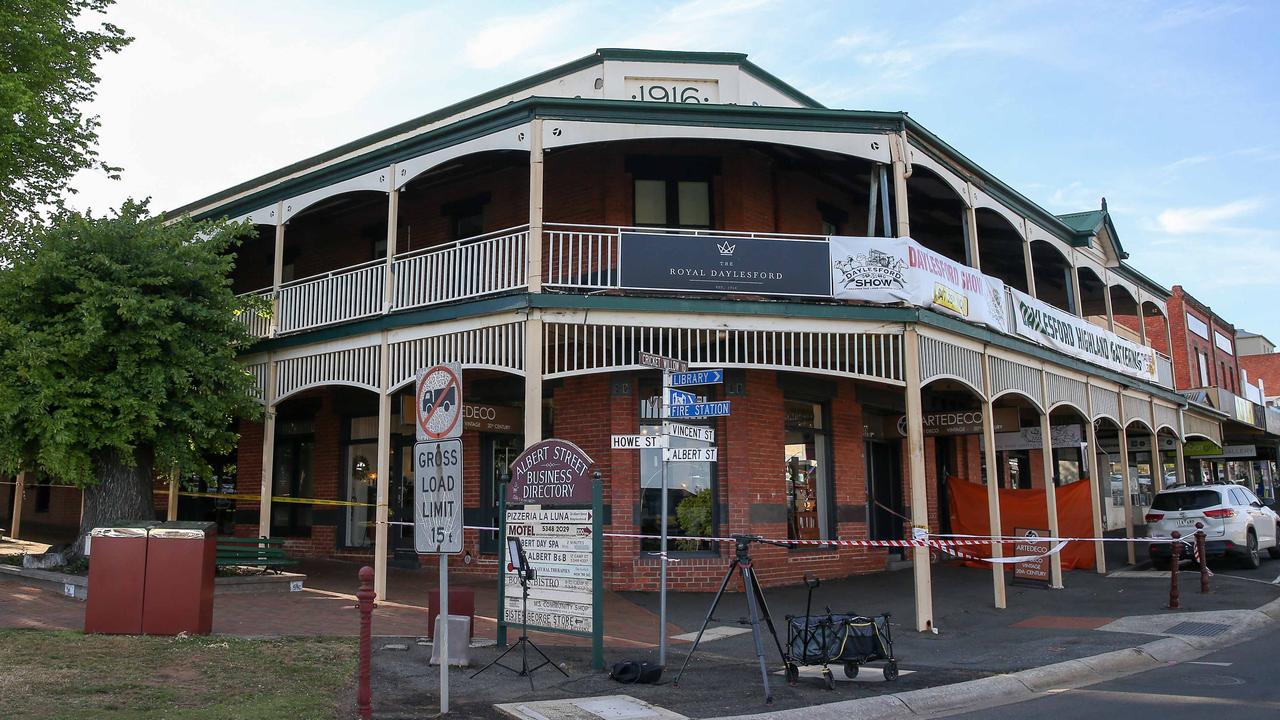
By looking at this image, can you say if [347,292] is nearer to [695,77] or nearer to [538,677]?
[695,77]

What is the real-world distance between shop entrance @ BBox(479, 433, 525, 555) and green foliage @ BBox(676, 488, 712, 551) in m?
3.25

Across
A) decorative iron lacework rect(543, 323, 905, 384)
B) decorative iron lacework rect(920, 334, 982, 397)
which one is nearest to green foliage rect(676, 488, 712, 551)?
decorative iron lacework rect(543, 323, 905, 384)

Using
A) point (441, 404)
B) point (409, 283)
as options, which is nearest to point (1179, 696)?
point (441, 404)

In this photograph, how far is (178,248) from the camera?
14406 mm

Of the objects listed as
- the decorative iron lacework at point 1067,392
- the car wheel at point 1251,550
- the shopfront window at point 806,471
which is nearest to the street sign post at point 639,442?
the shopfront window at point 806,471

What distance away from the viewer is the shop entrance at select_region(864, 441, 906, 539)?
1828cm

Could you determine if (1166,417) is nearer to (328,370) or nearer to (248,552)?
(328,370)

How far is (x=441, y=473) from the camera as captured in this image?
732 centimetres

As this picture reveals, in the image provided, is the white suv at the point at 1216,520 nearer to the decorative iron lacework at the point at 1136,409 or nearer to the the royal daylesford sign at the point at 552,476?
the decorative iron lacework at the point at 1136,409

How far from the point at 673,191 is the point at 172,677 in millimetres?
10455

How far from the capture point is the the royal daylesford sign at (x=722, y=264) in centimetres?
1275

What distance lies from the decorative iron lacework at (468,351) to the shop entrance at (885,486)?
27.5ft

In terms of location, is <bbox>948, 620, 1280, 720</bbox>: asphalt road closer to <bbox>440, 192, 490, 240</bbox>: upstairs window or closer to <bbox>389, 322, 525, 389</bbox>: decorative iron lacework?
<bbox>389, 322, 525, 389</bbox>: decorative iron lacework

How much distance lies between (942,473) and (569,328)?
1082 cm
